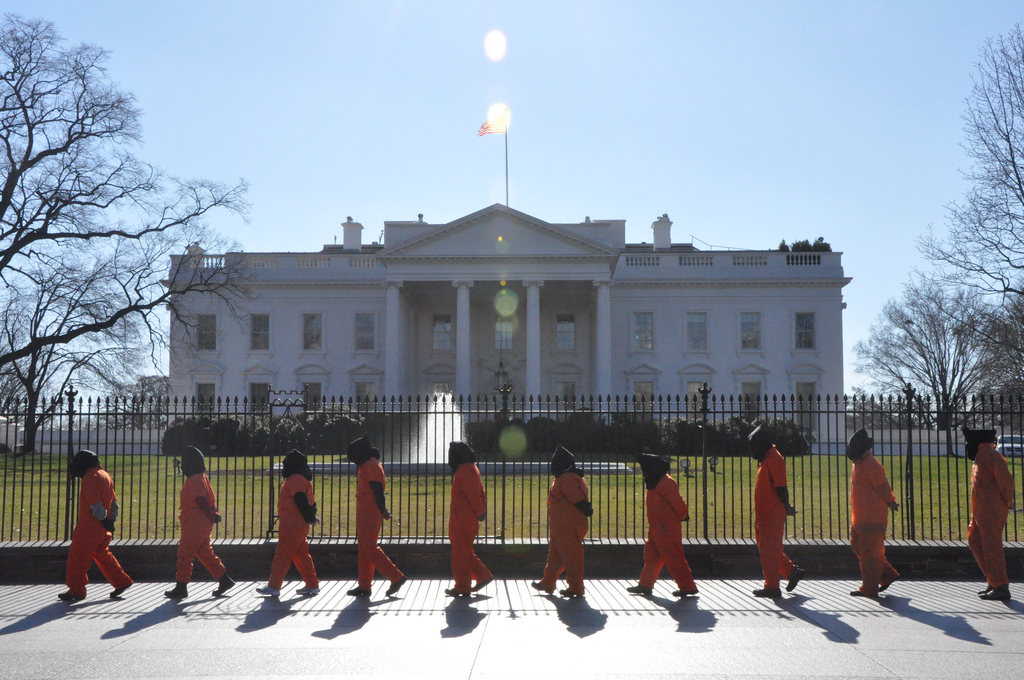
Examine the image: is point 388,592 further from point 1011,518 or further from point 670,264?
point 670,264

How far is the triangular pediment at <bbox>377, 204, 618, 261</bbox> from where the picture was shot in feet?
136

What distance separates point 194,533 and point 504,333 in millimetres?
37599

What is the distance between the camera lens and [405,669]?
603 centimetres

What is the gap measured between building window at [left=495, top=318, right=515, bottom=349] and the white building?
6 centimetres

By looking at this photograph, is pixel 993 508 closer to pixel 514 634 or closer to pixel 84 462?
pixel 514 634

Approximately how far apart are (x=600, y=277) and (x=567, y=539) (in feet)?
111

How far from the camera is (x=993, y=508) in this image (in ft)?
27.6

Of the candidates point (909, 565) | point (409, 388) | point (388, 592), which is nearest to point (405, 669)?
point (388, 592)

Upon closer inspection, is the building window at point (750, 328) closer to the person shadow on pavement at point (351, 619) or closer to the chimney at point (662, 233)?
the chimney at point (662, 233)

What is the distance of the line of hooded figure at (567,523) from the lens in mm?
8406

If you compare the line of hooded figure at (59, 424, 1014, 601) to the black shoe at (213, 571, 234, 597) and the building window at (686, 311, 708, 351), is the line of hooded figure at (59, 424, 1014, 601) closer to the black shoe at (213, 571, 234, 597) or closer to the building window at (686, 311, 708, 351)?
the black shoe at (213, 571, 234, 597)

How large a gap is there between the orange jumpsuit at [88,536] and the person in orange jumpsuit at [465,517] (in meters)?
3.19

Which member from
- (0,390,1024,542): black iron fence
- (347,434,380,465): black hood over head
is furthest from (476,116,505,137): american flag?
(347,434,380,465): black hood over head

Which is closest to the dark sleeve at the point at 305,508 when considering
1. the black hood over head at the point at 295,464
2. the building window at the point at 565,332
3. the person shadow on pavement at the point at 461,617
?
the black hood over head at the point at 295,464
